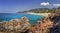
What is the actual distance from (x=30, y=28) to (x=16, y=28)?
1.36 ft

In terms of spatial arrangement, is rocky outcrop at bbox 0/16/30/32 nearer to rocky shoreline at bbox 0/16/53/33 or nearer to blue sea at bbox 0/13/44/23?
rocky shoreline at bbox 0/16/53/33

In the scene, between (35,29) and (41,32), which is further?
(35,29)

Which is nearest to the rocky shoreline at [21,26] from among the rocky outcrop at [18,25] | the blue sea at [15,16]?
the rocky outcrop at [18,25]

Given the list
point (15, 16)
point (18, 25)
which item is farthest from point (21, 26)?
point (15, 16)

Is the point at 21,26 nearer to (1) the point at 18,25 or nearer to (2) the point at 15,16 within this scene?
(1) the point at 18,25

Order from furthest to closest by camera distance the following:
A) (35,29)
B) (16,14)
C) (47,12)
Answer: (47,12) → (16,14) → (35,29)

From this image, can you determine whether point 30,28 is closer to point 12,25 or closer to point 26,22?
point 26,22

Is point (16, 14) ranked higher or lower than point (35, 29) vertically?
higher

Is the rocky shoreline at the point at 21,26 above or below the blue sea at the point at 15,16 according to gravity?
below

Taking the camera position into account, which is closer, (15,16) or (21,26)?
(21,26)

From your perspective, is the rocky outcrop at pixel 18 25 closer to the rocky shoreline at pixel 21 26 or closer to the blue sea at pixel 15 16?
the rocky shoreline at pixel 21 26

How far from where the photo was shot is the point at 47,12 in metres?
4.50

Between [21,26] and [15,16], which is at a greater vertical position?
[15,16]

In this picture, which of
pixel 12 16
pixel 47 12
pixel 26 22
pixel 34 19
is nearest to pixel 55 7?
pixel 47 12
